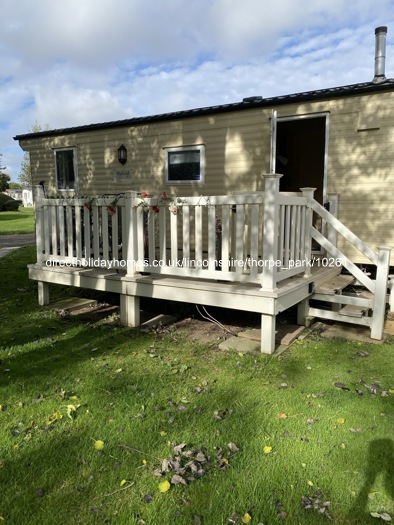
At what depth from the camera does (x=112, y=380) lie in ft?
10.2

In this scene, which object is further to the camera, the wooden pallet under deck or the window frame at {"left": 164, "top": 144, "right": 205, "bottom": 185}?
the window frame at {"left": 164, "top": 144, "right": 205, "bottom": 185}

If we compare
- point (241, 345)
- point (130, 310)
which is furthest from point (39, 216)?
point (241, 345)

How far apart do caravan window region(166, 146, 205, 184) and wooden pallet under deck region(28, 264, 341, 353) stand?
2.89 meters

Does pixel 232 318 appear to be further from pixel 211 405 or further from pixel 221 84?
pixel 221 84

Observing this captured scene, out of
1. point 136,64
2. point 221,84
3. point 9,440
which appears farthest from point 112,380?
point 221,84

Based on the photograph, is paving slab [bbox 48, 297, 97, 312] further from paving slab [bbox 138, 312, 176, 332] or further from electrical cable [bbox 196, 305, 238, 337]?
electrical cable [bbox 196, 305, 238, 337]

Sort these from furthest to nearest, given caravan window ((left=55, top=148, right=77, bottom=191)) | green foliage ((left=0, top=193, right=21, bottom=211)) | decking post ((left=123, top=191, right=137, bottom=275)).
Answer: green foliage ((left=0, top=193, right=21, bottom=211))
caravan window ((left=55, top=148, right=77, bottom=191))
decking post ((left=123, top=191, right=137, bottom=275))

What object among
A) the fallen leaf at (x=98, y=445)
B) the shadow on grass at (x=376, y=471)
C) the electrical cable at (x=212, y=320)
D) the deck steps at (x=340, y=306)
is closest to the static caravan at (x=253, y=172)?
the deck steps at (x=340, y=306)

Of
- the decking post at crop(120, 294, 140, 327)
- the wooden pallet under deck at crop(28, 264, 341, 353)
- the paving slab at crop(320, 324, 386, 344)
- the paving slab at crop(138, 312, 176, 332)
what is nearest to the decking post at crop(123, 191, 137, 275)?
the wooden pallet under deck at crop(28, 264, 341, 353)

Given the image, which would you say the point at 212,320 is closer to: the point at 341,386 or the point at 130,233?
the point at 130,233

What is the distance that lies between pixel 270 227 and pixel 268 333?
971mm

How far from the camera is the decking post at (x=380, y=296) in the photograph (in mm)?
4074

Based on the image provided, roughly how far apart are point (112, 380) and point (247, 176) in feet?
14.6

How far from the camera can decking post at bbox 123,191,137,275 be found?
14.3 feet
